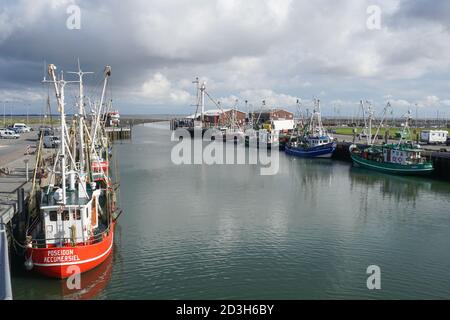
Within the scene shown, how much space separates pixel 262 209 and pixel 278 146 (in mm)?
68844

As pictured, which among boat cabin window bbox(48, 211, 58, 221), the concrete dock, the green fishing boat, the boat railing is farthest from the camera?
the green fishing boat

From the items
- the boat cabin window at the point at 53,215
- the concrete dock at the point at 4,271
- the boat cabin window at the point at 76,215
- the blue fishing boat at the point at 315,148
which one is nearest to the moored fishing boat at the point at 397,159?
the blue fishing boat at the point at 315,148

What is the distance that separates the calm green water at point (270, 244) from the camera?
20891mm

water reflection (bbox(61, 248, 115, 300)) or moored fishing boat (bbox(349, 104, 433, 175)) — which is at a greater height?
moored fishing boat (bbox(349, 104, 433, 175))

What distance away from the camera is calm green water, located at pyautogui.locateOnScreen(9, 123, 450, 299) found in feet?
68.5

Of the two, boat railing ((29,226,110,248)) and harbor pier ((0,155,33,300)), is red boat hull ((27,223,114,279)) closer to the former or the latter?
boat railing ((29,226,110,248))

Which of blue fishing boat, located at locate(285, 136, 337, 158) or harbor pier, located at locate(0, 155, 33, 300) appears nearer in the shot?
harbor pier, located at locate(0, 155, 33, 300)

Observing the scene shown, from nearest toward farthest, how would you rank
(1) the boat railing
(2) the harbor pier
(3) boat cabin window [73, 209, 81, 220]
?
(2) the harbor pier
(1) the boat railing
(3) boat cabin window [73, 209, 81, 220]

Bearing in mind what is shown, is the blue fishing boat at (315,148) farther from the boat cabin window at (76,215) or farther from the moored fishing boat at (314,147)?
the boat cabin window at (76,215)

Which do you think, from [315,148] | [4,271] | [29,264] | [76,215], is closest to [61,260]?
[29,264]

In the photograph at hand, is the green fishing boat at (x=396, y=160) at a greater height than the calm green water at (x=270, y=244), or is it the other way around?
the green fishing boat at (x=396, y=160)

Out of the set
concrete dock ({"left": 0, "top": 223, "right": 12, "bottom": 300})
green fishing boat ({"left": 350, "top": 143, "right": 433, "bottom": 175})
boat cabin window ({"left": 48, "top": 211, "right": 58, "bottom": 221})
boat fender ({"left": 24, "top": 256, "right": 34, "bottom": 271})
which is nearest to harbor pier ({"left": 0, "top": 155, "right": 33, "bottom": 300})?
concrete dock ({"left": 0, "top": 223, "right": 12, "bottom": 300})
